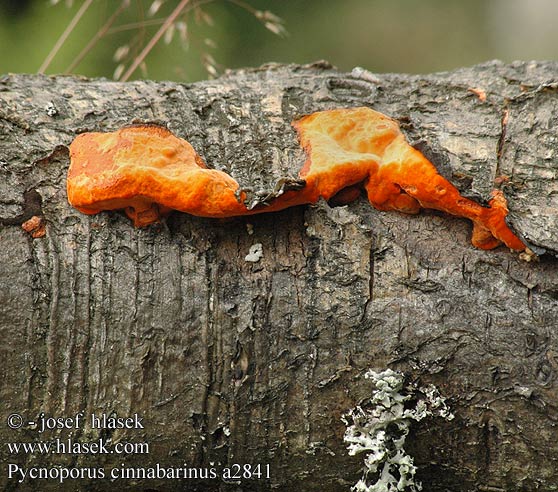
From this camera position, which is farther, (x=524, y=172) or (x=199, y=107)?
(x=199, y=107)

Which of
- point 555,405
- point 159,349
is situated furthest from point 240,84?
point 555,405

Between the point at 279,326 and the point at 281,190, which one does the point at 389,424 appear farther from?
the point at 281,190

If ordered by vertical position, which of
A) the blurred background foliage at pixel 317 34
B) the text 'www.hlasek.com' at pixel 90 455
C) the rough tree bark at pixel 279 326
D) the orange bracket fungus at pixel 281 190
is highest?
the blurred background foliage at pixel 317 34

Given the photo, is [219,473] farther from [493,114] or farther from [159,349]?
[493,114]

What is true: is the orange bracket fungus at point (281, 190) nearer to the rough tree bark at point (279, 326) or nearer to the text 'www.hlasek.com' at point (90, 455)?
the rough tree bark at point (279, 326)

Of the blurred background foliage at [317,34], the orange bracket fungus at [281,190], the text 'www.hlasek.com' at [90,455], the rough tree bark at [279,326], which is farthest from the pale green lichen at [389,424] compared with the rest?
the blurred background foliage at [317,34]
